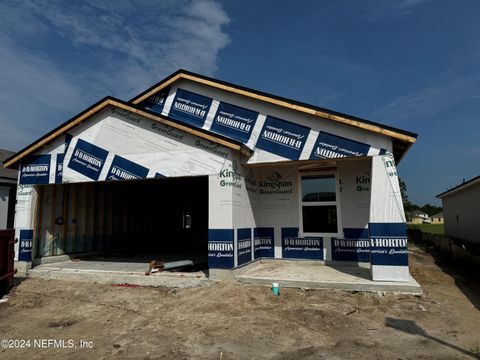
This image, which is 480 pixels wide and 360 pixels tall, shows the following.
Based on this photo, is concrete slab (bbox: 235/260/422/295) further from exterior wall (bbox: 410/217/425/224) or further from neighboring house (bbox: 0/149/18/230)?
exterior wall (bbox: 410/217/425/224)

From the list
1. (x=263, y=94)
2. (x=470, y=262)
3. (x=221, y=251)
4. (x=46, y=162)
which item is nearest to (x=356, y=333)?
(x=221, y=251)

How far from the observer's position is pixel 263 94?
10.2 m

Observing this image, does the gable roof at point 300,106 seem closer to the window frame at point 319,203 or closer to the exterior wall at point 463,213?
the window frame at point 319,203

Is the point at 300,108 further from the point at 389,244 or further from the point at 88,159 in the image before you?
the point at 88,159

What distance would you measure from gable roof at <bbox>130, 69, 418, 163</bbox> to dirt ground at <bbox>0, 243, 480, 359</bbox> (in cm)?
362

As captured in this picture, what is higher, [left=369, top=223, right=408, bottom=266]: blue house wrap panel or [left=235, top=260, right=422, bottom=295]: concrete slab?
[left=369, top=223, right=408, bottom=266]: blue house wrap panel

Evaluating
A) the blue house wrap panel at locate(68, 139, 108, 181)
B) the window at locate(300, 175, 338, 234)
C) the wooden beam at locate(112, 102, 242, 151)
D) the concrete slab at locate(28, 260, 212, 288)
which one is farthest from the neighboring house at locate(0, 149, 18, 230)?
the window at locate(300, 175, 338, 234)

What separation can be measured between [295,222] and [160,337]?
6147mm

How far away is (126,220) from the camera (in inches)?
623

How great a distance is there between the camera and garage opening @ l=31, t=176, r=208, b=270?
1212 cm

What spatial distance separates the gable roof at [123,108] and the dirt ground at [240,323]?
11.9 feet

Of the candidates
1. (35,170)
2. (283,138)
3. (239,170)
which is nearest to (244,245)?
(239,170)

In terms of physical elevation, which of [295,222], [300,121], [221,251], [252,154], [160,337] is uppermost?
[300,121]

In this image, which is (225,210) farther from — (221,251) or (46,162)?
(46,162)
